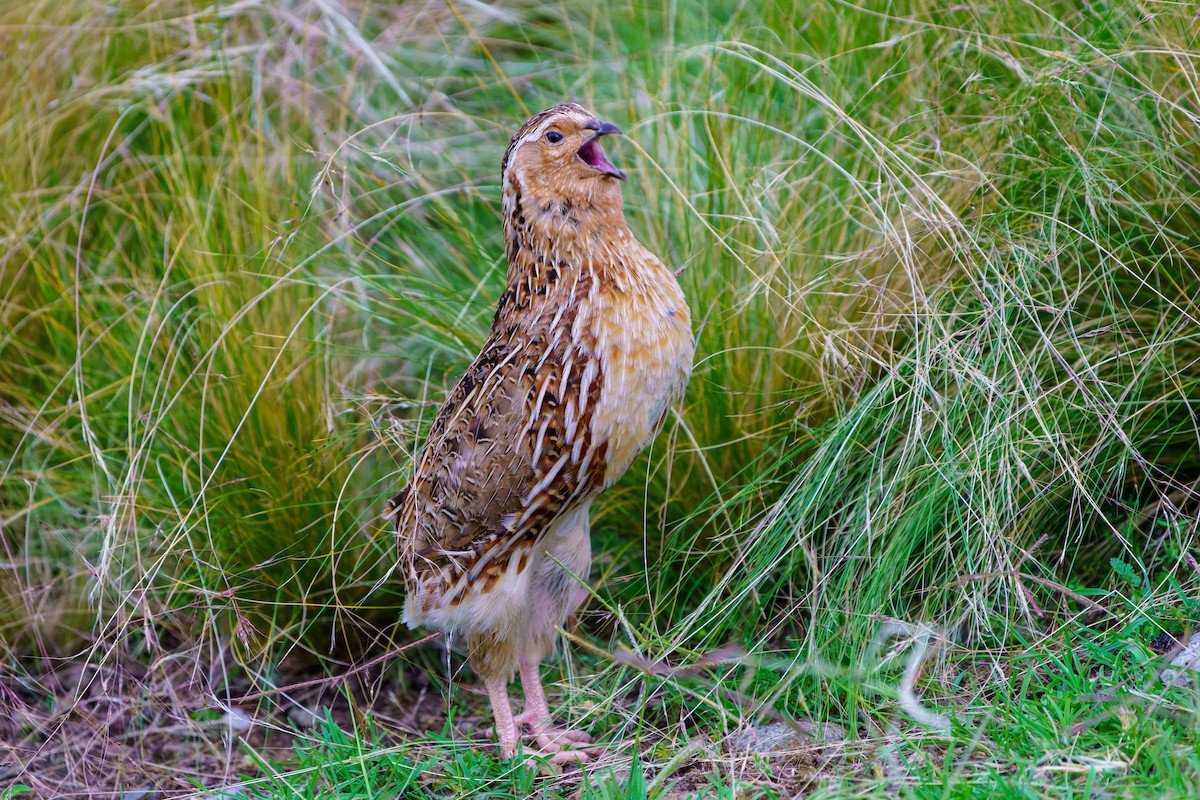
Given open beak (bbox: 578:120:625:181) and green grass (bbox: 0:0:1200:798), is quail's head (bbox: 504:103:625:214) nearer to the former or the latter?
open beak (bbox: 578:120:625:181)

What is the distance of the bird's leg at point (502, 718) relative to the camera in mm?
3275

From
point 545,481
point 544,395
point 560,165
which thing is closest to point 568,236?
point 560,165

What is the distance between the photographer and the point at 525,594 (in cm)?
321

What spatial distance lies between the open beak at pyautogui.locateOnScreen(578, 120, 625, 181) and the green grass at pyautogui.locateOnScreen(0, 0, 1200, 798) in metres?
0.39

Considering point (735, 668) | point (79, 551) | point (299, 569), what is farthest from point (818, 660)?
point (79, 551)

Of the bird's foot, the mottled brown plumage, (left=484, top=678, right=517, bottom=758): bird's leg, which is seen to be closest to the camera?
the mottled brown plumage

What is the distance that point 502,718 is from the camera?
10.8ft

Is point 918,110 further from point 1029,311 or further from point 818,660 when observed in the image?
point 818,660

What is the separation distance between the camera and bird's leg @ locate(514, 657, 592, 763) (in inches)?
126

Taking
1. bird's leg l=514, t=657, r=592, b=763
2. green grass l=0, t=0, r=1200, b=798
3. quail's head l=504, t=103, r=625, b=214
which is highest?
quail's head l=504, t=103, r=625, b=214

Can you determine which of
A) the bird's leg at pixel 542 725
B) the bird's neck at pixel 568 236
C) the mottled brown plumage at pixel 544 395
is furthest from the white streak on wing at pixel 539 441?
the bird's leg at pixel 542 725

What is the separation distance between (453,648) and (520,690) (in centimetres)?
27

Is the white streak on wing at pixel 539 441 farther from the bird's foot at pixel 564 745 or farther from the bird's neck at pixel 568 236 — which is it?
the bird's foot at pixel 564 745

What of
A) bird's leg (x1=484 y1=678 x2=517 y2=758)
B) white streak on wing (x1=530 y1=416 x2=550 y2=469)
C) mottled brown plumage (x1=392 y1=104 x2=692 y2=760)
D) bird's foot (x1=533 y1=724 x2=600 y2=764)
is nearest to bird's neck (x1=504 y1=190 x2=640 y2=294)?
mottled brown plumage (x1=392 y1=104 x2=692 y2=760)
